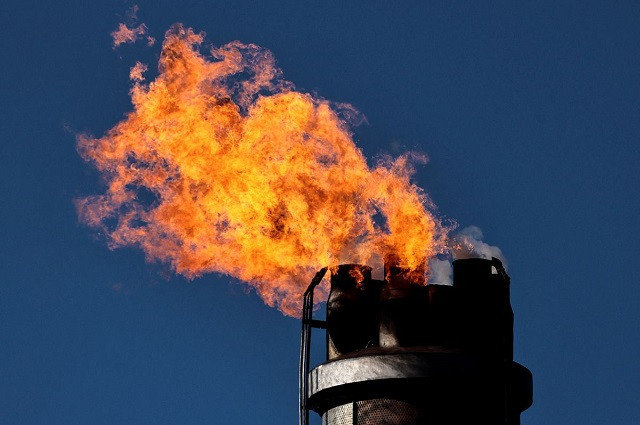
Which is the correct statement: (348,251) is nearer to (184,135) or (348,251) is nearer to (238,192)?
(238,192)

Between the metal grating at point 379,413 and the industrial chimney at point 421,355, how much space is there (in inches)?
0.5

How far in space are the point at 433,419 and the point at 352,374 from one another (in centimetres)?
122

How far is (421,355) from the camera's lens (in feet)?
57.8

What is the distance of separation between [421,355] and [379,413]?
964 mm

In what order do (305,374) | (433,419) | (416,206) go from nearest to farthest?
1. (433,419)
2. (305,374)
3. (416,206)

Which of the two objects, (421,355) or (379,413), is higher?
(421,355)

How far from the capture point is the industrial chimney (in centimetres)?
1764

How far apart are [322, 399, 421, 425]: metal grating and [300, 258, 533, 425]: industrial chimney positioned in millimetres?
13

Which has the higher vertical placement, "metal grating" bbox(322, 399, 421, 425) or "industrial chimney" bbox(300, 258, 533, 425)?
"industrial chimney" bbox(300, 258, 533, 425)

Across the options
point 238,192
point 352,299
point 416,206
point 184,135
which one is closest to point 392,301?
point 352,299

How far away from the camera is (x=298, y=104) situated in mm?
22578

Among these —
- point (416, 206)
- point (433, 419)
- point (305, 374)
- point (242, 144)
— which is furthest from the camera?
point (242, 144)

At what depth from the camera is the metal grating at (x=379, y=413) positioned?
17.6 metres

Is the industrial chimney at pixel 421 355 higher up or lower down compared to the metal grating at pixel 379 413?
higher up
